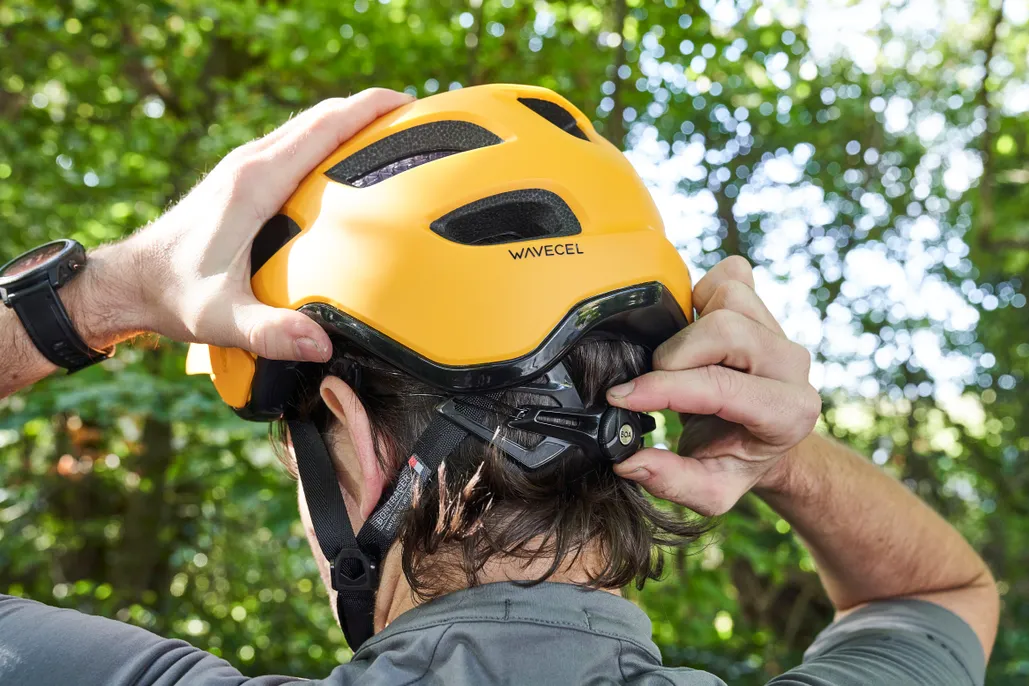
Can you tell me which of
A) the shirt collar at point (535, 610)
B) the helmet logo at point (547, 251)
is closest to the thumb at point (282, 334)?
the helmet logo at point (547, 251)

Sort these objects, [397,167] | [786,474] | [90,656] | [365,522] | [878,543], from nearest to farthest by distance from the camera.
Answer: [90,656] → [365,522] → [397,167] → [786,474] → [878,543]

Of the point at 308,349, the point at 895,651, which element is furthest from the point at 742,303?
the point at 895,651

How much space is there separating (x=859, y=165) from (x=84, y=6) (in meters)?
5.43

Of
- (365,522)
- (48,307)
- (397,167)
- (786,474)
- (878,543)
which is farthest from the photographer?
(878,543)

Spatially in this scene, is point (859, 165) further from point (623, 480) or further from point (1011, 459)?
point (623, 480)

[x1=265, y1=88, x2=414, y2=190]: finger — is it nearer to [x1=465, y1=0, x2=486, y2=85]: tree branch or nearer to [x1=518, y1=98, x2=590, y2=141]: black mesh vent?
[x1=518, y1=98, x2=590, y2=141]: black mesh vent

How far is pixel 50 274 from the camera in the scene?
5.84 feet

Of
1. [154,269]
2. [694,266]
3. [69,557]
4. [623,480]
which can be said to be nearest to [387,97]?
[154,269]

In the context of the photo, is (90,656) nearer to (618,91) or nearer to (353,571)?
(353,571)

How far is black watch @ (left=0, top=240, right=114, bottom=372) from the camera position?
1.77 metres

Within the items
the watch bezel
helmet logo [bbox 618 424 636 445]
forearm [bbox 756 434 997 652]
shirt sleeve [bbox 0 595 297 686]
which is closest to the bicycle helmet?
helmet logo [bbox 618 424 636 445]

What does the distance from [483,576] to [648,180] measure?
4220mm

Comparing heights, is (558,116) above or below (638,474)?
above

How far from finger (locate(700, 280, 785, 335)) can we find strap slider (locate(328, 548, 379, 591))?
2.77 feet
